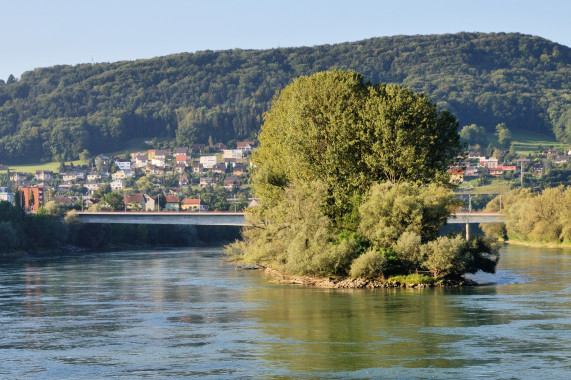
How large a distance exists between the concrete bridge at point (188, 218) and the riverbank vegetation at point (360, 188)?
46.7 metres

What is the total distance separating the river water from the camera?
35.3 metres

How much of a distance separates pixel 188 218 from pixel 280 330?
83.8 metres

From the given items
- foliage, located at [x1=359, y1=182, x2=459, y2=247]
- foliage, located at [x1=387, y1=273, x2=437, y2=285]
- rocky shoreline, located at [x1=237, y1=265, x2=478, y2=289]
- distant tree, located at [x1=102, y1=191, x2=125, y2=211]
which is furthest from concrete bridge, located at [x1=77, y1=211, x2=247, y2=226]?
foliage, located at [x1=387, y1=273, x2=437, y2=285]

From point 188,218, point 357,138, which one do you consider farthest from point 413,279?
point 188,218

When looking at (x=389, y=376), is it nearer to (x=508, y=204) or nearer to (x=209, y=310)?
(x=209, y=310)

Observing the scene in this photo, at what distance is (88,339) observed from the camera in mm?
42219

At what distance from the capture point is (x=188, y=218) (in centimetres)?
12688

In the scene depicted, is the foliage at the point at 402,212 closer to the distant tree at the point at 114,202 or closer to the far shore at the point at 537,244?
the far shore at the point at 537,244

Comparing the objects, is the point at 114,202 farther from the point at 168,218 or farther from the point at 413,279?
the point at 413,279

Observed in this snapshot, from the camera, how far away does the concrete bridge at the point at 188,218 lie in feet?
393

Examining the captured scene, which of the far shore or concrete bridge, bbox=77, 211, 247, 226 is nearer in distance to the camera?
the far shore

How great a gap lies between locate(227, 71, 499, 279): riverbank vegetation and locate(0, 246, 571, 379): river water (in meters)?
2.93

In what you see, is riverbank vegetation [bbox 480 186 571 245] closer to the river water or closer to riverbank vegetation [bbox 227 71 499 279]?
the river water

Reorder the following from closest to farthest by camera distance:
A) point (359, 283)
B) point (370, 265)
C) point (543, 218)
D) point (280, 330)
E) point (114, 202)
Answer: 1. point (280, 330)
2. point (370, 265)
3. point (359, 283)
4. point (543, 218)
5. point (114, 202)
